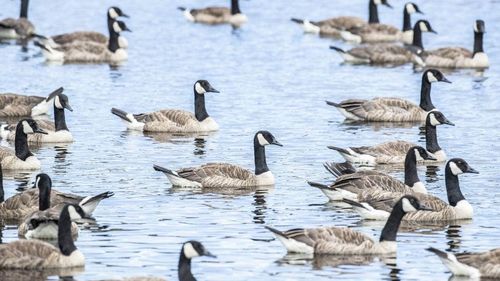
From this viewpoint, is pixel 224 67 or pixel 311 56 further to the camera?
pixel 311 56

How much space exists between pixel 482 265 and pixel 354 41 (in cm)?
3041

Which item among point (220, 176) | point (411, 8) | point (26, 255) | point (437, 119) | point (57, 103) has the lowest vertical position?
point (220, 176)

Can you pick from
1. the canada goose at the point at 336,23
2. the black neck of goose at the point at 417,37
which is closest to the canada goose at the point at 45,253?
the black neck of goose at the point at 417,37

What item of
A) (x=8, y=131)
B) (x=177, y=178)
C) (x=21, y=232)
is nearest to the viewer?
(x=21, y=232)

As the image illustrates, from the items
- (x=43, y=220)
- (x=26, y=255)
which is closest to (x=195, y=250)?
(x=26, y=255)

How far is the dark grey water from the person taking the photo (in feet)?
66.6

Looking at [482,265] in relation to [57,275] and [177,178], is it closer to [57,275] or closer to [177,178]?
[57,275]

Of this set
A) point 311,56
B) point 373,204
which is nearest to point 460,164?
point 373,204

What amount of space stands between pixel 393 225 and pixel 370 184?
3.30 m

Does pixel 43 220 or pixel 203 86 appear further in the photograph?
pixel 203 86

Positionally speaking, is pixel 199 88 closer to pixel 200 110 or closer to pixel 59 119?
pixel 200 110

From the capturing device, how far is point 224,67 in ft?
139

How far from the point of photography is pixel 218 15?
178 feet

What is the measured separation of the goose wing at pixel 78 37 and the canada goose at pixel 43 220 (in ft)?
75.9
